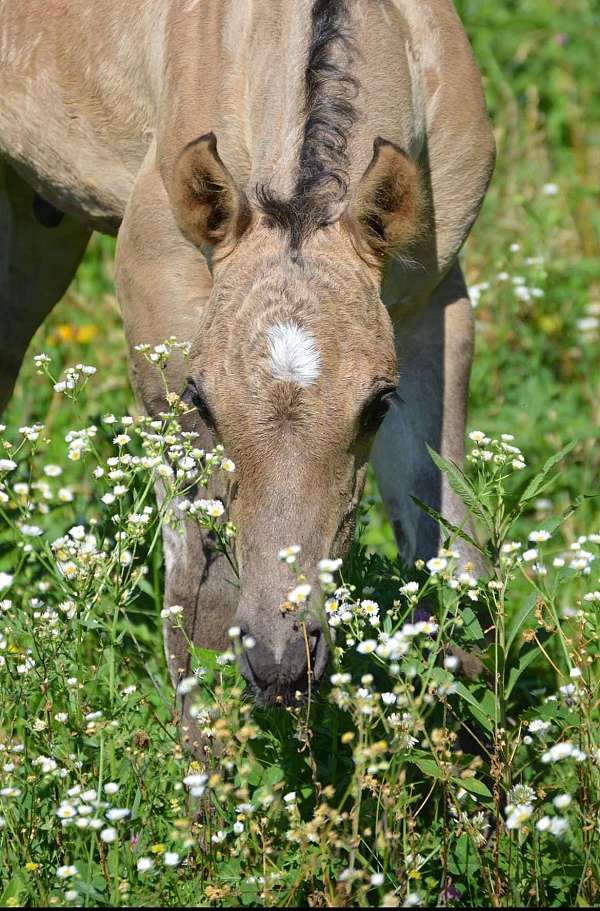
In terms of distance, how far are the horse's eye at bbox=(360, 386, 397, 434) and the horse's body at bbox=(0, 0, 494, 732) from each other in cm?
6

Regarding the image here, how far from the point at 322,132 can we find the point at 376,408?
2.77 ft

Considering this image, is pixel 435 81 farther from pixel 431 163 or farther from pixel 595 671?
pixel 595 671

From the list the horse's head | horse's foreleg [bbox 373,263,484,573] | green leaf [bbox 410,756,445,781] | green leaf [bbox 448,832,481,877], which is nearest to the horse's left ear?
the horse's head

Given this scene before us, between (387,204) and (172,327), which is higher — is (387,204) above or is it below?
above

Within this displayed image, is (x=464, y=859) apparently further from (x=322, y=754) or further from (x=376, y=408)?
(x=376, y=408)

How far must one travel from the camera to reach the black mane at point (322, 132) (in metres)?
3.74

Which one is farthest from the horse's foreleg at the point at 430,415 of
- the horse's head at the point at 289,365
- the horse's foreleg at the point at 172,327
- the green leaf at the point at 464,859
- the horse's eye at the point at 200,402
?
the green leaf at the point at 464,859

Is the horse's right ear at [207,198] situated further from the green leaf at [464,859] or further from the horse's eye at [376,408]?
the green leaf at [464,859]

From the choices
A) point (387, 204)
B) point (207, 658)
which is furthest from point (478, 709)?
point (387, 204)

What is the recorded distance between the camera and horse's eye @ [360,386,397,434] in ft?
11.8

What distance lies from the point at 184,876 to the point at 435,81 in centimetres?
268

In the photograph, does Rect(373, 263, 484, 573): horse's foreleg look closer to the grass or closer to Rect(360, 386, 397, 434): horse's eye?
the grass

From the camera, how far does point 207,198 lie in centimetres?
385

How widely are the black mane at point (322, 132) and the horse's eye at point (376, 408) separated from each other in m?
0.47
